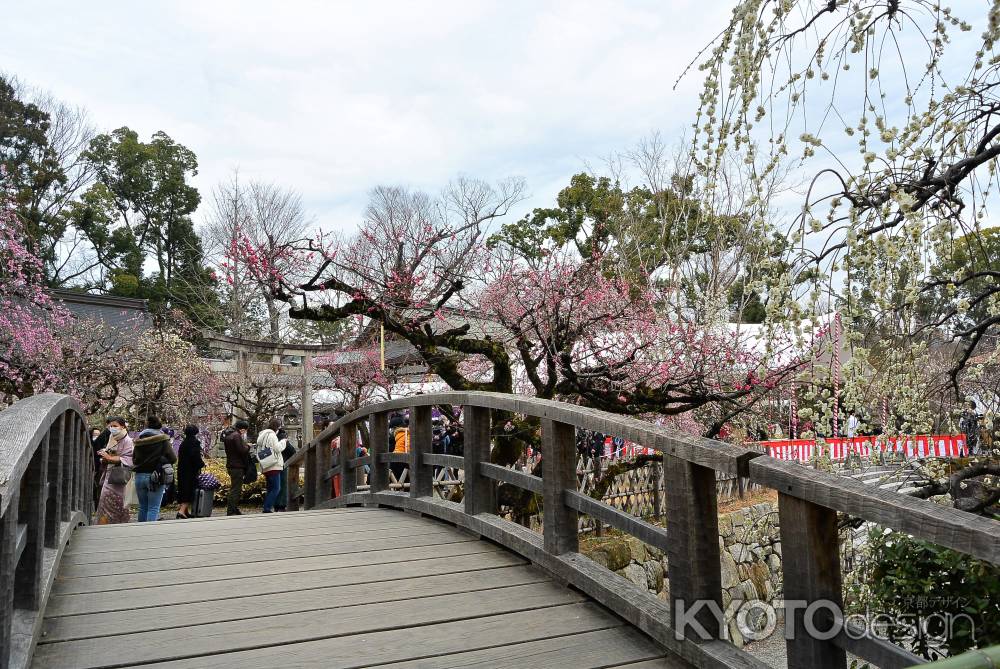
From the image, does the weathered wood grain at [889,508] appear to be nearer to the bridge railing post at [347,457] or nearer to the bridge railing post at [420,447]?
the bridge railing post at [420,447]

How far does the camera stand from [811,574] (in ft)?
5.74

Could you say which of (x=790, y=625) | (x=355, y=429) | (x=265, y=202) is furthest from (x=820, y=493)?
(x=265, y=202)

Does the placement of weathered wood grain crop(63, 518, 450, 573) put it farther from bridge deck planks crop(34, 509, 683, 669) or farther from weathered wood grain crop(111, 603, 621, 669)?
weathered wood grain crop(111, 603, 621, 669)

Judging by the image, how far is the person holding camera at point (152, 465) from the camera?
7086mm

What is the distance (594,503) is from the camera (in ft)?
8.84

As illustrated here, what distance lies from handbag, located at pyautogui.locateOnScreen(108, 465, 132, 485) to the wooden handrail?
3649mm

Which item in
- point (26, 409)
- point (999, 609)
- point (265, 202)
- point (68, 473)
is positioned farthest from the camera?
point (265, 202)

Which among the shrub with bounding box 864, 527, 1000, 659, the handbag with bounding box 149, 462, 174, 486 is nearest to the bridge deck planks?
the shrub with bounding box 864, 527, 1000, 659

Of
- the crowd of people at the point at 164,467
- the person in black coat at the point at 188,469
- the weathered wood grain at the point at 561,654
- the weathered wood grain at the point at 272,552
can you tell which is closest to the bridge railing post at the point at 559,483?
the weathered wood grain at the point at 561,654

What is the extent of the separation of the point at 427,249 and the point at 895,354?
6418 millimetres

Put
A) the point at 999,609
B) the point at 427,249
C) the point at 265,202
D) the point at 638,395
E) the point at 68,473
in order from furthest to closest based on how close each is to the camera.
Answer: the point at 265,202 → the point at 427,249 → the point at 638,395 → the point at 68,473 → the point at 999,609

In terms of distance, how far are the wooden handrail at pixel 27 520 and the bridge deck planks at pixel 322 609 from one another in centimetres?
11

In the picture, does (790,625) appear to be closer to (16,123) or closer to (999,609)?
(999,609)

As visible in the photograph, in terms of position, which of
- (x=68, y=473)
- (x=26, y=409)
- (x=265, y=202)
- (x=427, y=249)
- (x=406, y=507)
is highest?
(x=265, y=202)
